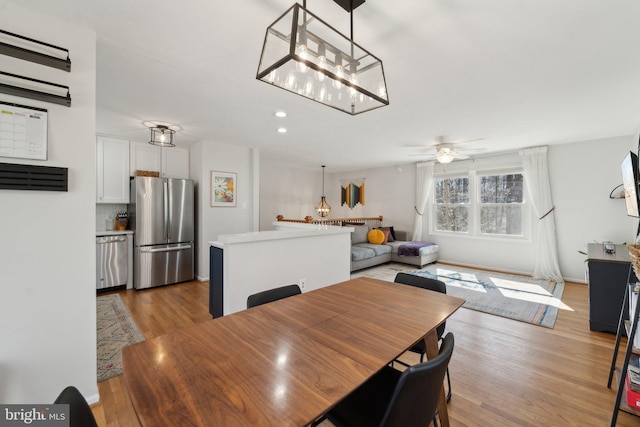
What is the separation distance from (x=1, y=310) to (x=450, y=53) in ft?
10.5

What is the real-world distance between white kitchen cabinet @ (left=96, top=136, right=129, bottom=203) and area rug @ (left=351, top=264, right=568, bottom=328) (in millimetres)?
4306

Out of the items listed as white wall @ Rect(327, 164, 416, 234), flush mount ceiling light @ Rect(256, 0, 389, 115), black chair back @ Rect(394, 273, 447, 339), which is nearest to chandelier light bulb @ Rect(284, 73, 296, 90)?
flush mount ceiling light @ Rect(256, 0, 389, 115)

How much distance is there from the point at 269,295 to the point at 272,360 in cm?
76

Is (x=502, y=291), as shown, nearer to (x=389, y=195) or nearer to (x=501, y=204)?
(x=501, y=204)

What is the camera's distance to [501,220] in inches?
211

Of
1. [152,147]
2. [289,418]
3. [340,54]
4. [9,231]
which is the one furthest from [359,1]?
[152,147]

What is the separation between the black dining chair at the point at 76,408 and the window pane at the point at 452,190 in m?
6.42

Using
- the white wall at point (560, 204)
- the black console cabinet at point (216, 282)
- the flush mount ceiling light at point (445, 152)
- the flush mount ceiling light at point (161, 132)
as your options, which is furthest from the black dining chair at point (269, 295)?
the white wall at point (560, 204)

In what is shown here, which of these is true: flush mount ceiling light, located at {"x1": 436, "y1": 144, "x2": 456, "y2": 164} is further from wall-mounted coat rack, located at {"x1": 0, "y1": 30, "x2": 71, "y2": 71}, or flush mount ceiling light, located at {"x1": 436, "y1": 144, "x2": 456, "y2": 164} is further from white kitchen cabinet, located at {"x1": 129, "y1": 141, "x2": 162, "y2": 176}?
white kitchen cabinet, located at {"x1": 129, "y1": 141, "x2": 162, "y2": 176}

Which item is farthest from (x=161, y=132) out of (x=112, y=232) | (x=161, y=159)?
(x=112, y=232)

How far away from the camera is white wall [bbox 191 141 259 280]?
175 inches

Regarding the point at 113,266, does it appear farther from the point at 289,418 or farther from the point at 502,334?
the point at 502,334

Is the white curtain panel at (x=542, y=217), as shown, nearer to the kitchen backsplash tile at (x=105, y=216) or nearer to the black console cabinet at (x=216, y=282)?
the black console cabinet at (x=216, y=282)

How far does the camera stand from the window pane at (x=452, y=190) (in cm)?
584
